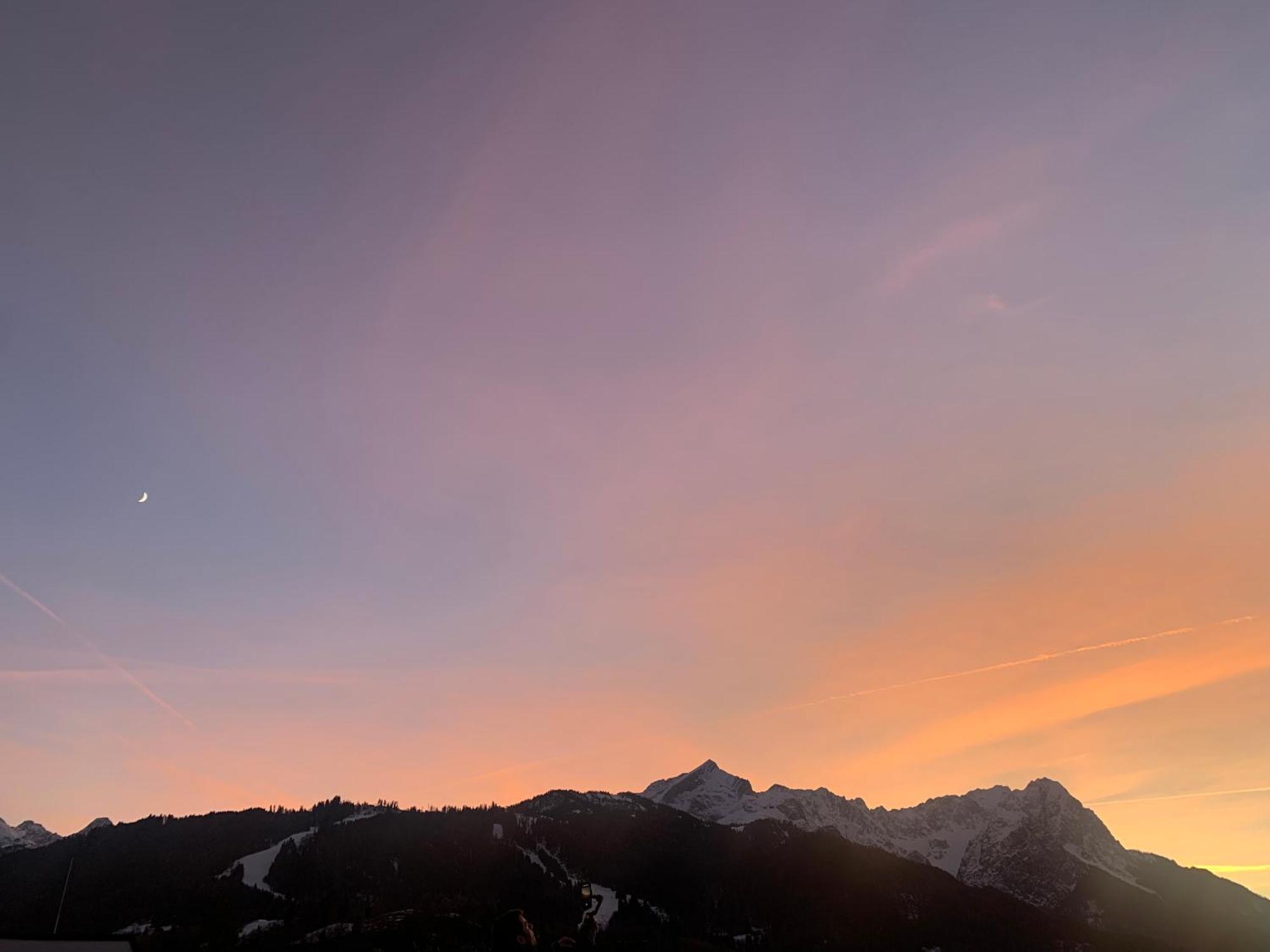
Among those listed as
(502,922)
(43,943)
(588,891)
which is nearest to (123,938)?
(43,943)

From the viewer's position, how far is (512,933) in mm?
33625

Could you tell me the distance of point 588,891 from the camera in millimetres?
50250

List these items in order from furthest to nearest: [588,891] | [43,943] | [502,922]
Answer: [43,943] → [588,891] → [502,922]

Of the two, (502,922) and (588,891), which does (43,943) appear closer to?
(588,891)

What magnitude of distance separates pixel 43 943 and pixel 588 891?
249 feet

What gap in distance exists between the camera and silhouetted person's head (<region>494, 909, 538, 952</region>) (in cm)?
3353

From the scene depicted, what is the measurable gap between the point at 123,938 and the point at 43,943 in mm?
9342

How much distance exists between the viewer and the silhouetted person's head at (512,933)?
33531mm

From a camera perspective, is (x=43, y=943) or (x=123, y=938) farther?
(x=123, y=938)

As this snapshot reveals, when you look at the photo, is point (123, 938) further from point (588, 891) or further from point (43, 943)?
point (588, 891)

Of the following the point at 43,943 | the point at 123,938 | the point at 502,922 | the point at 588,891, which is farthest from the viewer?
the point at 123,938

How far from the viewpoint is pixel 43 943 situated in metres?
92.1

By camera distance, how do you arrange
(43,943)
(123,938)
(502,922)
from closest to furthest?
(502,922), (43,943), (123,938)

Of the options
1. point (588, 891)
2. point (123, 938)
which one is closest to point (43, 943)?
point (123, 938)
